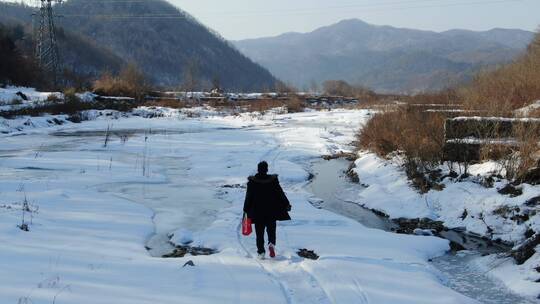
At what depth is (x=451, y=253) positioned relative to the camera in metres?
9.16

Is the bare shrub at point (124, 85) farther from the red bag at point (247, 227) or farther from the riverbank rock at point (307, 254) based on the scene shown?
the riverbank rock at point (307, 254)

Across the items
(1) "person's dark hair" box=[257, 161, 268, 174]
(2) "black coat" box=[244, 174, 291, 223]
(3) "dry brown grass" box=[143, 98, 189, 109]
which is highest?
(3) "dry brown grass" box=[143, 98, 189, 109]

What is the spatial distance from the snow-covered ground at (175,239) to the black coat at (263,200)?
0.62 meters

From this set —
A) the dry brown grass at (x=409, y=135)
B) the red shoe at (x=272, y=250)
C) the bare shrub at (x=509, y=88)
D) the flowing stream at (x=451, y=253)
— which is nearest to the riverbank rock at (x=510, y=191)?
the flowing stream at (x=451, y=253)

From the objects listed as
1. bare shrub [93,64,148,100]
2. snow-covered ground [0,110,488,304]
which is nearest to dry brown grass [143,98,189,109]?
bare shrub [93,64,148,100]

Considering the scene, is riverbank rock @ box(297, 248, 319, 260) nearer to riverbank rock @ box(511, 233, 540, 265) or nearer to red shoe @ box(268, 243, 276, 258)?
red shoe @ box(268, 243, 276, 258)

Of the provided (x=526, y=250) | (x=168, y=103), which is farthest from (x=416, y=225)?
(x=168, y=103)

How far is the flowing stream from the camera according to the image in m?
7.31

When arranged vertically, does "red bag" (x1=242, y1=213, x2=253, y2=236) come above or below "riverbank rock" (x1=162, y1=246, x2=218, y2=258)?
above

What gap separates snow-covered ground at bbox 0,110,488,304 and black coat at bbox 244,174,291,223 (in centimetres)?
62

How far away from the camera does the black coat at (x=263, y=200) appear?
8172 millimetres

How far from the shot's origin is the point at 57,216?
951cm

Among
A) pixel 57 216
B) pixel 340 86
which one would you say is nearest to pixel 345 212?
pixel 57 216

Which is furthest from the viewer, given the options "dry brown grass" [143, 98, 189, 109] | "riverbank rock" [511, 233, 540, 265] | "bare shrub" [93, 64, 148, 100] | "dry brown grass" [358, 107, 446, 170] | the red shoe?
"dry brown grass" [143, 98, 189, 109]
